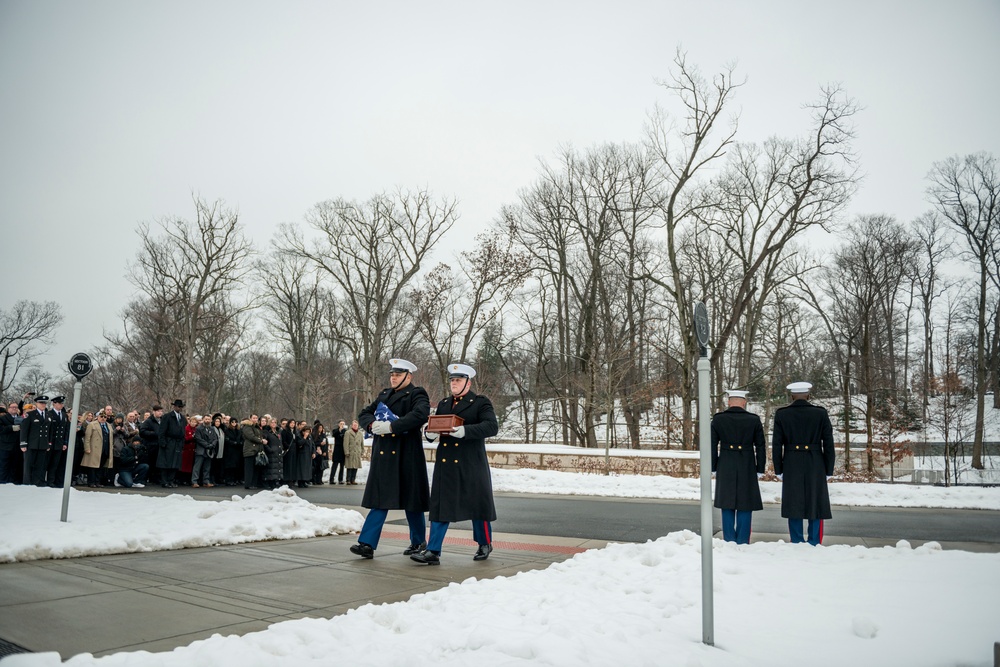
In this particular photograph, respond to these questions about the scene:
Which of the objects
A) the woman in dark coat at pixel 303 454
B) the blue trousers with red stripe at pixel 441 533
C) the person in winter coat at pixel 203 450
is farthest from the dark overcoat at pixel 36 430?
the blue trousers with red stripe at pixel 441 533

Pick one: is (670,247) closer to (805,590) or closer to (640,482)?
(640,482)

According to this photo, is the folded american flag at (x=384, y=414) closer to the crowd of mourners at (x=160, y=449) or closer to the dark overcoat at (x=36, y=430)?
the crowd of mourners at (x=160, y=449)

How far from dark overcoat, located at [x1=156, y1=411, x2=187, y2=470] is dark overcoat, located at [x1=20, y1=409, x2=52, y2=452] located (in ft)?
9.73

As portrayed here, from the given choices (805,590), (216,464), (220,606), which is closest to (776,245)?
(216,464)

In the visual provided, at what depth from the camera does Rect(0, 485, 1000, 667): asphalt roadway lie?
5043 millimetres

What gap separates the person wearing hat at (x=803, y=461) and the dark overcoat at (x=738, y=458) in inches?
11.4

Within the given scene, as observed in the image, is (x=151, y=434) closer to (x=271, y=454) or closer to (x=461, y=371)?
(x=271, y=454)

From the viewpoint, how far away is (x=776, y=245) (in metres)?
34.8

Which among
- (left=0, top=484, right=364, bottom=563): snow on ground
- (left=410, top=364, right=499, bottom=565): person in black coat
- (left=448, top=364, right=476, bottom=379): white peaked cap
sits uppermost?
(left=448, top=364, right=476, bottom=379): white peaked cap

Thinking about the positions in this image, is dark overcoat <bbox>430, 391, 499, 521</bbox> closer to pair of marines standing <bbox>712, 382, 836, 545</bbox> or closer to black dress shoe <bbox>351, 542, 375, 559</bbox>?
black dress shoe <bbox>351, 542, 375, 559</bbox>

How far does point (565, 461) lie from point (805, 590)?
2190 cm

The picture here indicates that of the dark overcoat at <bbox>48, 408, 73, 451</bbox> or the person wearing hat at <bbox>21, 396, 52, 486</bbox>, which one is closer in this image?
the person wearing hat at <bbox>21, 396, 52, 486</bbox>

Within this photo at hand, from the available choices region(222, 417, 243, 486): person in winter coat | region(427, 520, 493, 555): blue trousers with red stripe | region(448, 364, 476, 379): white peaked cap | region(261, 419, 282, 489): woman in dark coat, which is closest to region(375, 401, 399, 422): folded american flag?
region(448, 364, 476, 379): white peaked cap

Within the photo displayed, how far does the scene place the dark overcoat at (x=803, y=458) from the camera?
9812 millimetres
